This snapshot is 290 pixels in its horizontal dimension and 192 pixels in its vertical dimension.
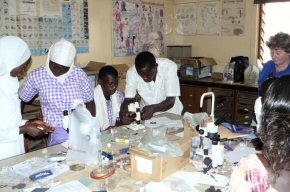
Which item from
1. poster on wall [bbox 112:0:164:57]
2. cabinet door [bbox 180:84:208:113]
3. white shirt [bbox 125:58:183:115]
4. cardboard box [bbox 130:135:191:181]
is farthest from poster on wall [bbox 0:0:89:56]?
cardboard box [bbox 130:135:191:181]

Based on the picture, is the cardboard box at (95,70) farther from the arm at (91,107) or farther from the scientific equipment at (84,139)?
the scientific equipment at (84,139)

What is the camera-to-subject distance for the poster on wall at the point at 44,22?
299 cm

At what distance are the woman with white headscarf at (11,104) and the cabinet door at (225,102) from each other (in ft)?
9.21

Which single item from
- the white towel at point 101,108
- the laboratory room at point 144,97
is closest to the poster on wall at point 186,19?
the laboratory room at point 144,97

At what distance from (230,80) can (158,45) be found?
1319 millimetres

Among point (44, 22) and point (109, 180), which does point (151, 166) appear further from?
point (44, 22)

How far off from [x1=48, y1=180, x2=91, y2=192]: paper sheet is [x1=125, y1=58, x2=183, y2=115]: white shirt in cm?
137

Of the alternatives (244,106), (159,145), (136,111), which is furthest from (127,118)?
(244,106)

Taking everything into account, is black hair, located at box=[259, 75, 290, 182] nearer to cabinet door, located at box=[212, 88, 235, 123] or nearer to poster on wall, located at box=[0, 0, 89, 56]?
poster on wall, located at box=[0, 0, 89, 56]

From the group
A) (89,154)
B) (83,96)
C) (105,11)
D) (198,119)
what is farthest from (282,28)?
(89,154)

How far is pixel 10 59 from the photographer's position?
1921mm

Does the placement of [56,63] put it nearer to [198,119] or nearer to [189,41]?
[198,119]

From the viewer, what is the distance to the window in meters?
4.07

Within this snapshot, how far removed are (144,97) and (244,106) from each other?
5.81 feet
